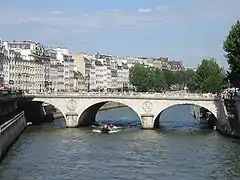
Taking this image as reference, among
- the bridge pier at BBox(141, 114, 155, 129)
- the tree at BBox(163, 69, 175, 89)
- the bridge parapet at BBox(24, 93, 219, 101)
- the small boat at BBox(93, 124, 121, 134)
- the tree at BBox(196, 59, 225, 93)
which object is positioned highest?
the tree at BBox(163, 69, 175, 89)

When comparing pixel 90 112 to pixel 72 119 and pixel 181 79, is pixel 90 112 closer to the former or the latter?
pixel 72 119

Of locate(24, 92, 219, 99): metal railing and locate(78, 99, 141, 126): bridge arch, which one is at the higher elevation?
locate(24, 92, 219, 99): metal railing

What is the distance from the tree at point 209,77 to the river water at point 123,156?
23.7 meters

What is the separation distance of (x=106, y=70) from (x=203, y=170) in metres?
101

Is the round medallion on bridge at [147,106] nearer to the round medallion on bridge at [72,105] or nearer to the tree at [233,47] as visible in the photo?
the round medallion on bridge at [72,105]

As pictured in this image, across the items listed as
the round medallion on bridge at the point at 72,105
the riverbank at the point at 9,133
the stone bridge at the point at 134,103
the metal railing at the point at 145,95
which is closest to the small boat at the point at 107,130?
the stone bridge at the point at 134,103

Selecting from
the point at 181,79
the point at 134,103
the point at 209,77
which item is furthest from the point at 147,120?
the point at 181,79

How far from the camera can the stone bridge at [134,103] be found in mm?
54094

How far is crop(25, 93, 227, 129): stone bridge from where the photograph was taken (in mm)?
54094

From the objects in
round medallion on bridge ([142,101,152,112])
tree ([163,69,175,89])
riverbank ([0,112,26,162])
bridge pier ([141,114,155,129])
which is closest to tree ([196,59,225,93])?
round medallion on bridge ([142,101,152,112])

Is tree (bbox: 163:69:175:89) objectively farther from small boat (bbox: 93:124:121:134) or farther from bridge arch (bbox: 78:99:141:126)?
small boat (bbox: 93:124:121:134)

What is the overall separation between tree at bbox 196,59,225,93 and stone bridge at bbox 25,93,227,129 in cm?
2048

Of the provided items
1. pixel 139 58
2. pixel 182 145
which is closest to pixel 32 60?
pixel 182 145

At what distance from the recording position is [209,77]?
3044 inches
